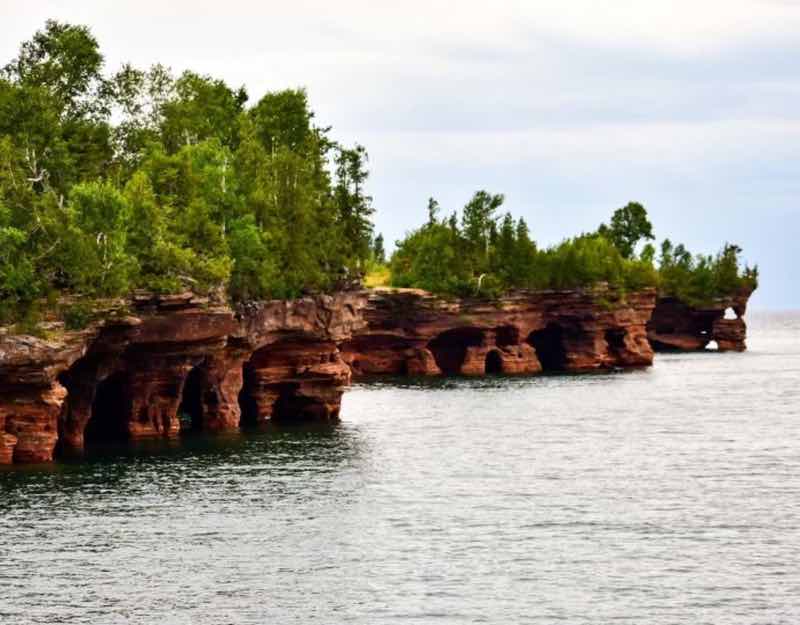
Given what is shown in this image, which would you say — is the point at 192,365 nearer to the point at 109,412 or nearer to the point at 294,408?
the point at 109,412

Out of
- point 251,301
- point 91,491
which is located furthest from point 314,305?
point 91,491

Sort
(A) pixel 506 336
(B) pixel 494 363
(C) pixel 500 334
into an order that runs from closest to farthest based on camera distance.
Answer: (C) pixel 500 334 < (A) pixel 506 336 < (B) pixel 494 363

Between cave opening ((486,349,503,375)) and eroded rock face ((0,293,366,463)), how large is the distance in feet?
190

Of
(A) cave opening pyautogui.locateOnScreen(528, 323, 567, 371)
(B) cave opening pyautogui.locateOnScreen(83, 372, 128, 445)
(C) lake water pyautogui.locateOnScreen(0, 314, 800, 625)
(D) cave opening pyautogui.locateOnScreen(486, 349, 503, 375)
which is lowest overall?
(C) lake water pyautogui.locateOnScreen(0, 314, 800, 625)

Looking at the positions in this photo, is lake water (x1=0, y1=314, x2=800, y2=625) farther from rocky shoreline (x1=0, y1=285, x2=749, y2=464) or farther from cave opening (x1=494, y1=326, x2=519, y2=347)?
cave opening (x1=494, y1=326, x2=519, y2=347)

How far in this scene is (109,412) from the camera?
309 ft

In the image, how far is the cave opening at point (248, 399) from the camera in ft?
338

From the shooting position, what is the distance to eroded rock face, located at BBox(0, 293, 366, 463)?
73000 mm

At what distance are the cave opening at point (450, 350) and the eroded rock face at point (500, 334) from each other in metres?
0.12

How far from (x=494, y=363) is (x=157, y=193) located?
3078 inches

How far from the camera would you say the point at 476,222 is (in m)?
178

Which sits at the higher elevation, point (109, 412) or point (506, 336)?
point (506, 336)

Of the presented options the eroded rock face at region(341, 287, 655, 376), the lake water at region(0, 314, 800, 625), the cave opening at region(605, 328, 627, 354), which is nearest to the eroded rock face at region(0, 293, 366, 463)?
the lake water at region(0, 314, 800, 625)

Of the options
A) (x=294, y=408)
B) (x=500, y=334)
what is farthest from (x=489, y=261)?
(x=294, y=408)
